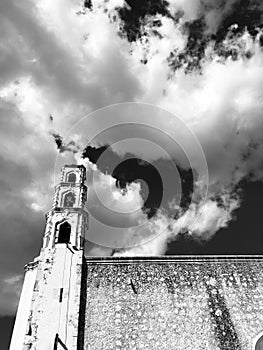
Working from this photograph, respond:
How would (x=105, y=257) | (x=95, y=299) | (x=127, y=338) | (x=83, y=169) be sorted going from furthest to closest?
(x=83, y=169) → (x=105, y=257) → (x=95, y=299) → (x=127, y=338)

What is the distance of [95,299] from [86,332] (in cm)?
147

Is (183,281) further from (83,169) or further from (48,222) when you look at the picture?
(83,169)

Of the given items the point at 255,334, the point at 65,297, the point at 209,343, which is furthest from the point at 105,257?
the point at 255,334

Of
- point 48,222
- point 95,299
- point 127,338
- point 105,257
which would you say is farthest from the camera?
point 48,222

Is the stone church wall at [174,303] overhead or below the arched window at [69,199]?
below

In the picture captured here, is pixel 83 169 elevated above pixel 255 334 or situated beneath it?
elevated above

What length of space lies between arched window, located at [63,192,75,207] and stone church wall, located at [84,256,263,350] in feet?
13.4

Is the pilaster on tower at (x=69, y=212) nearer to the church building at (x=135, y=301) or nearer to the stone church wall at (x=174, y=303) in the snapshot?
the church building at (x=135, y=301)

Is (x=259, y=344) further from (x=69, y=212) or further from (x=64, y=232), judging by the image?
(x=69, y=212)

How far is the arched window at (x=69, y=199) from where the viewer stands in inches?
715

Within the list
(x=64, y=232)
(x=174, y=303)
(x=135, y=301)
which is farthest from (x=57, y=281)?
(x=174, y=303)

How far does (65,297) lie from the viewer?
13797mm

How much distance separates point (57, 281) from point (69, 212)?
4.31 metres

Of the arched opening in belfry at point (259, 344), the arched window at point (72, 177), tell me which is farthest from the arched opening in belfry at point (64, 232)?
the arched opening in belfry at point (259, 344)
